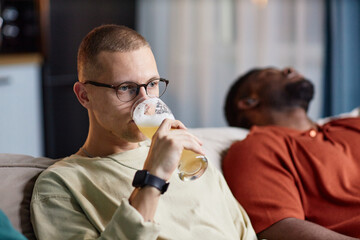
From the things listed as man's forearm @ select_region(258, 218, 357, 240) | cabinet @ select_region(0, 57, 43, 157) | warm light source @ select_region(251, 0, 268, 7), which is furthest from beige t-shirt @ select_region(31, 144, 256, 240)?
warm light source @ select_region(251, 0, 268, 7)

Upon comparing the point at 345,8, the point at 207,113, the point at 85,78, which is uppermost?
the point at 345,8

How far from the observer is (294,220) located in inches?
65.0

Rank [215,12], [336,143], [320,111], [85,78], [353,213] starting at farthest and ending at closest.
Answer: [215,12], [320,111], [336,143], [353,213], [85,78]

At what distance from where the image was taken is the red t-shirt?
171 cm

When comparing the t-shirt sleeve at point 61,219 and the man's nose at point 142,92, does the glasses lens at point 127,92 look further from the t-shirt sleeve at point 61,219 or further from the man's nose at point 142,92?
the t-shirt sleeve at point 61,219

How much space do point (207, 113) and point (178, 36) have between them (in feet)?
2.32

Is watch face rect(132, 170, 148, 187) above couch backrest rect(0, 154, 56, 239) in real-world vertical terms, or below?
above

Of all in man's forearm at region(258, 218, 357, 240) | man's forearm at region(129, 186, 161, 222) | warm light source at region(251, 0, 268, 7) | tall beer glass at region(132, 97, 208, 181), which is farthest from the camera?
warm light source at region(251, 0, 268, 7)

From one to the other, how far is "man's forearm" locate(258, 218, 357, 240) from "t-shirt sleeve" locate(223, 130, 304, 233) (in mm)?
19

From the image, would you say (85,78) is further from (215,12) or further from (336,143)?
(215,12)

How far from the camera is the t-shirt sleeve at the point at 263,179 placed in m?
1.68

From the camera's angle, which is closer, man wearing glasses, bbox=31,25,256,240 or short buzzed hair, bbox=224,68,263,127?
man wearing glasses, bbox=31,25,256,240

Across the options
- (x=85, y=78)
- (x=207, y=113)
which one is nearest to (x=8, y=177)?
(x=85, y=78)

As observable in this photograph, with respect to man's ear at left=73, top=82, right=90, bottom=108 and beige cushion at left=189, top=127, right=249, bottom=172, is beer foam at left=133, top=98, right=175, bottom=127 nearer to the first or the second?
man's ear at left=73, top=82, right=90, bottom=108
